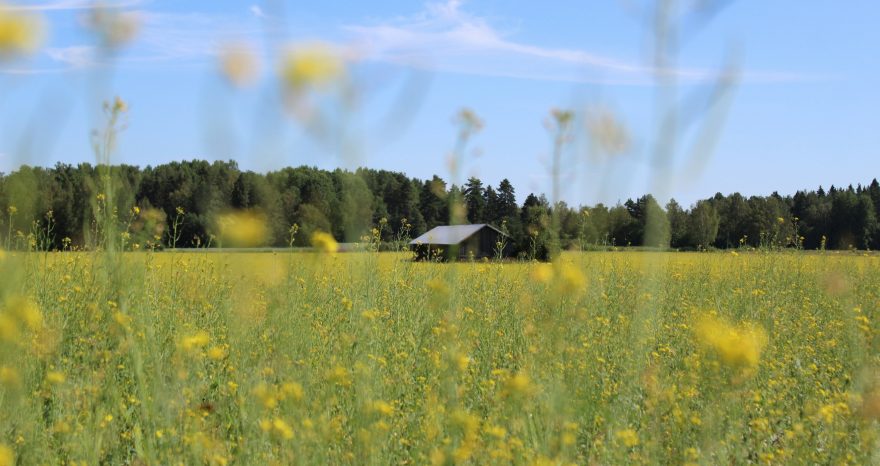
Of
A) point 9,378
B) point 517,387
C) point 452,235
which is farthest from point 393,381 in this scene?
point 9,378

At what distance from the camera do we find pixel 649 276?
1771 millimetres

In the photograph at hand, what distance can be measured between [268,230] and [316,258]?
0.18m

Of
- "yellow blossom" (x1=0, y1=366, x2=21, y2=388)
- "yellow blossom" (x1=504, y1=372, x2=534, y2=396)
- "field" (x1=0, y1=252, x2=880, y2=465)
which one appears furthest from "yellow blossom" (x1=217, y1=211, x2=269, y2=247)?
"yellow blossom" (x1=0, y1=366, x2=21, y2=388)

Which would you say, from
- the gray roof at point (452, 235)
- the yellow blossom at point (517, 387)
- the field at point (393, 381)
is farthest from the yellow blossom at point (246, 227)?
the yellow blossom at point (517, 387)

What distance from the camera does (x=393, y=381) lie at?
2.91 metres

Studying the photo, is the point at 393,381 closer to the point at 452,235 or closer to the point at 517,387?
the point at 517,387

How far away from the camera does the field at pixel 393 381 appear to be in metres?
1.98

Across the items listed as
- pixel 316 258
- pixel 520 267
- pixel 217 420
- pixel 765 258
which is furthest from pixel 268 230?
pixel 765 258

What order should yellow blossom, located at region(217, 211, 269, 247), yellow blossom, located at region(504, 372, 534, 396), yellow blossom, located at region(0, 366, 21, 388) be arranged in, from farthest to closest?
1. yellow blossom, located at region(0, 366, 21, 388)
2. yellow blossom, located at region(504, 372, 534, 396)
3. yellow blossom, located at region(217, 211, 269, 247)

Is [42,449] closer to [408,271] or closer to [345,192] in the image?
[345,192]

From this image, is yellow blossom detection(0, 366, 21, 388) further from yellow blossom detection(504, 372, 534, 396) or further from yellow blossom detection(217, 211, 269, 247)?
yellow blossom detection(504, 372, 534, 396)

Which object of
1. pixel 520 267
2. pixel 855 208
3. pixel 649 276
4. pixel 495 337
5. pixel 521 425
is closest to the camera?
pixel 649 276

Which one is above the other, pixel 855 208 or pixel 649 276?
pixel 855 208

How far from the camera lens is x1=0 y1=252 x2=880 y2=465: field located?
198 cm
